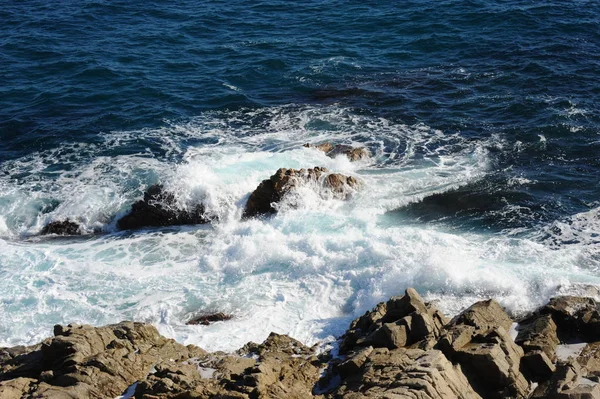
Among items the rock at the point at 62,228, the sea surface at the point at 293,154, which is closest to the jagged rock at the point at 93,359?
the sea surface at the point at 293,154

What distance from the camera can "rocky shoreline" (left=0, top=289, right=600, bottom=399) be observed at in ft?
55.7

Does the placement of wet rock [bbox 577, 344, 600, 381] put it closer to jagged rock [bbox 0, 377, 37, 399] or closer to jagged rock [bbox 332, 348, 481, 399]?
jagged rock [bbox 332, 348, 481, 399]

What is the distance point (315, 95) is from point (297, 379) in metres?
24.6

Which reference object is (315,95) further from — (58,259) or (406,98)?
(58,259)

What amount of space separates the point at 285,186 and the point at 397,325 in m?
11.7

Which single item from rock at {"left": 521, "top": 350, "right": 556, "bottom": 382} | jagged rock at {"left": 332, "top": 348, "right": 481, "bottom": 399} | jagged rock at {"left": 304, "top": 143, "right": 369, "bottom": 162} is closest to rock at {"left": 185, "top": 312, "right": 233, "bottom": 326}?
jagged rock at {"left": 332, "top": 348, "right": 481, "bottom": 399}

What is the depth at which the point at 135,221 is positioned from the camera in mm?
29672

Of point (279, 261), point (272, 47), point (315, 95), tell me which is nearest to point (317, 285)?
point (279, 261)

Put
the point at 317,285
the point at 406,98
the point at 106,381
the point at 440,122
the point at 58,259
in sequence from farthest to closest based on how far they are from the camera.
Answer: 1. the point at 406,98
2. the point at 440,122
3. the point at 58,259
4. the point at 317,285
5. the point at 106,381

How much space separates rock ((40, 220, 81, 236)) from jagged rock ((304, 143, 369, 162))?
11999 millimetres

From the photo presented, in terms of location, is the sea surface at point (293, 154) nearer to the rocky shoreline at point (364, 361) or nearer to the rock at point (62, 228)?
the rock at point (62, 228)

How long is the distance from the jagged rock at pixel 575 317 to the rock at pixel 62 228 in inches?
775

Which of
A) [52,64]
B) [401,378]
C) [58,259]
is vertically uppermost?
[52,64]

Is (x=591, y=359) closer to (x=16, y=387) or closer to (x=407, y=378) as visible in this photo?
(x=407, y=378)
